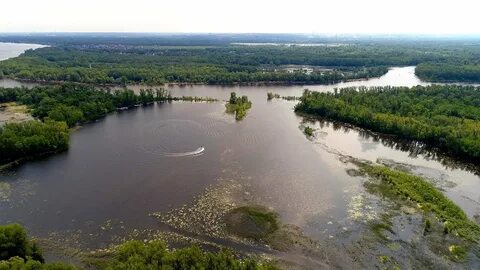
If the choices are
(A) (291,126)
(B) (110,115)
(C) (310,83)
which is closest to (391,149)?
(A) (291,126)

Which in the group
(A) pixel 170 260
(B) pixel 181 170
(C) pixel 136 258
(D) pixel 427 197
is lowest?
(D) pixel 427 197

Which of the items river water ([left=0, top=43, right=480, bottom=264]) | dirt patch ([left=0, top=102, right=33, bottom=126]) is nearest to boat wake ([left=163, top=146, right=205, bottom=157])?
river water ([left=0, top=43, right=480, bottom=264])

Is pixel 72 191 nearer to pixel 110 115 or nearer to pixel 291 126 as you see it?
pixel 110 115

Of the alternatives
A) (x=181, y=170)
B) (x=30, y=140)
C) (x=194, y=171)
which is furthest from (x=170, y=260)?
(x=30, y=140)

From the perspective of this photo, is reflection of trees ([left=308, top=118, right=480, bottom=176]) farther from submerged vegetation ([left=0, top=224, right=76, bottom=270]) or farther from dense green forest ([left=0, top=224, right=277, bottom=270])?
submerged vegetation ([left=0, top=224, right=76, bottom=270])

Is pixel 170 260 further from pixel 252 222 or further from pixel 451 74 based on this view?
pixel 451 74

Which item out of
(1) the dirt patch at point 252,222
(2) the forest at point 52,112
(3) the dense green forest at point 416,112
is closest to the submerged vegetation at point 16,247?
(1) the dirt patch at point 252,222
